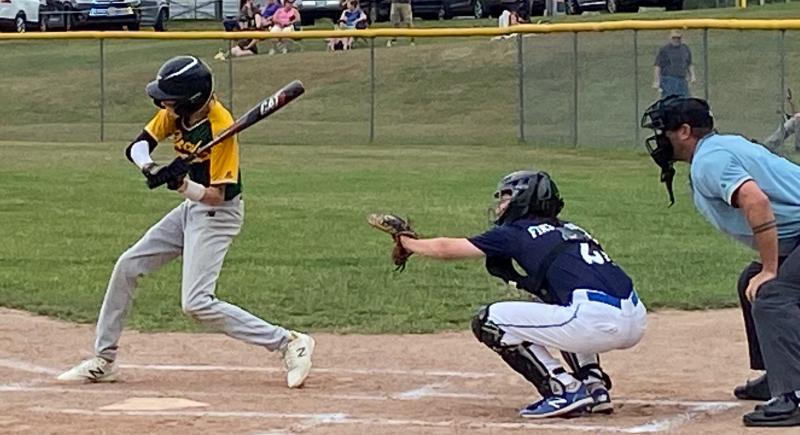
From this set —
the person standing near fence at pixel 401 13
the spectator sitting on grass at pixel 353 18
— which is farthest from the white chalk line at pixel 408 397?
the person standing near fence at pixel 401 13

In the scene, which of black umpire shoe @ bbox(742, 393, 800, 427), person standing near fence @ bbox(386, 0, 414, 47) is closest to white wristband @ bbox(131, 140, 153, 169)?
black umpire shoe @ bbox(742, 393, 800, 427)

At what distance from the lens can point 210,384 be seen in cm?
837

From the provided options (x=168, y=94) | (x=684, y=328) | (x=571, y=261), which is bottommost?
(x=684, y=328)

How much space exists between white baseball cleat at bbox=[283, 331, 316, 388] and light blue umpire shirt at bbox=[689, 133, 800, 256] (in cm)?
232

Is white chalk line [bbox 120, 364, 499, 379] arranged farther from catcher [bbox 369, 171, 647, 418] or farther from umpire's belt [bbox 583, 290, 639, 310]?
umpire's belt [bbox 583, 290, 639, 310]

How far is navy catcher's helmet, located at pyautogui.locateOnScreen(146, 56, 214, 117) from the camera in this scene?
26.1 feet

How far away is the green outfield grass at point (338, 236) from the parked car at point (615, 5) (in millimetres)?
18839

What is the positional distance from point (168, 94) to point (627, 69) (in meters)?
17.1

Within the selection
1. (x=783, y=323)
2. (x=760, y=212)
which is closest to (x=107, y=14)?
(x=783, y=323)

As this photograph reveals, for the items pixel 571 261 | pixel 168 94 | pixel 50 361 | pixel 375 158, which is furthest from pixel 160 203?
pixel 571 261

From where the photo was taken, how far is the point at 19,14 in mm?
39906

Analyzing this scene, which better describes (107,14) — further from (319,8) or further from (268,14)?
(268,14)

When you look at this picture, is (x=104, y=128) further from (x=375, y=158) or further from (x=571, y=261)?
(x=571, y=261)

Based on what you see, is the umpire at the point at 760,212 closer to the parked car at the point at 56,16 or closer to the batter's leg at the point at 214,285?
the batter's leg at the point at 214,285
